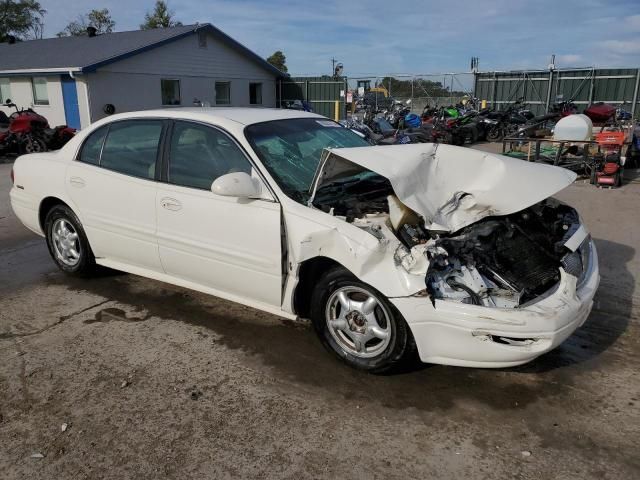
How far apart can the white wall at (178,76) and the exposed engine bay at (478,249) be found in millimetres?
17728

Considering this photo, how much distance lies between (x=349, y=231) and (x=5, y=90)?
78.3ft

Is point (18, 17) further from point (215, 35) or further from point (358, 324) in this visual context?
point (358, 324)

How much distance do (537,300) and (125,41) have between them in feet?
71.8

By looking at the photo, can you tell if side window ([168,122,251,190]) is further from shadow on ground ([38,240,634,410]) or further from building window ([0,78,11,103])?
building window ([0,78,11,103])

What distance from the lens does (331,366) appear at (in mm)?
3527

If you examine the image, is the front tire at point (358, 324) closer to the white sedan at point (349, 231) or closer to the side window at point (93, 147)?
the white sedan at point (349, 231)

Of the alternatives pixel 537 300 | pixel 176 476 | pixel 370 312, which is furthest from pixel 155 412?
pixel 537 300

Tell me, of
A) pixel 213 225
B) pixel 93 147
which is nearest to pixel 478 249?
pixel 213 225

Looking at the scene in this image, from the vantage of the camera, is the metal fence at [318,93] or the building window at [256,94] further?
the building window at [256,94]

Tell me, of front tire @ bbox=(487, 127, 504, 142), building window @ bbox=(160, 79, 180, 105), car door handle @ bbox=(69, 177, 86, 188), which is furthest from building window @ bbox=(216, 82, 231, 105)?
car door handle @ bbox=(69, 177, 86, 188)

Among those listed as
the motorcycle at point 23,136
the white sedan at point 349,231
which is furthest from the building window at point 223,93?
the white sedan at point 349,231

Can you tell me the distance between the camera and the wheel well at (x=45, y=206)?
4.96 meters

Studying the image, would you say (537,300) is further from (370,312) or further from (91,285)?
(91,285)

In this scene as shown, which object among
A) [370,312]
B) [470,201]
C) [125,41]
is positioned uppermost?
[125,41]
